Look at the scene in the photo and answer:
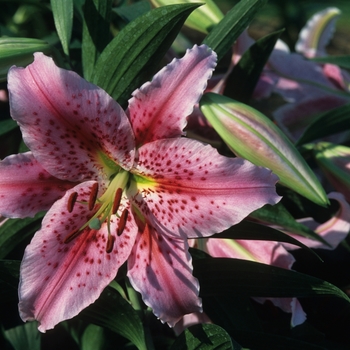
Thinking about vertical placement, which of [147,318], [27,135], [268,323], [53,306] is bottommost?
[268,323]

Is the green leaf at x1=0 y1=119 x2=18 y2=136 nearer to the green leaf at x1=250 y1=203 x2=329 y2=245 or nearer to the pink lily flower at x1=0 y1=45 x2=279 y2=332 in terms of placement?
the pink lily flower at x1=0 y1=45 x2=279 y2=332

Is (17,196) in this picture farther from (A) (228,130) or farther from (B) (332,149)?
(B) (332,149)

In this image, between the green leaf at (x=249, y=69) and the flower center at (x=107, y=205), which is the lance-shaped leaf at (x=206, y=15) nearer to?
the green leaf at (x=249, y=69)

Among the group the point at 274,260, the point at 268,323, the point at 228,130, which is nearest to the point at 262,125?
the point at 228,130

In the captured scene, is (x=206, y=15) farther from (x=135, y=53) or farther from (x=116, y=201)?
(x=116, y=201)

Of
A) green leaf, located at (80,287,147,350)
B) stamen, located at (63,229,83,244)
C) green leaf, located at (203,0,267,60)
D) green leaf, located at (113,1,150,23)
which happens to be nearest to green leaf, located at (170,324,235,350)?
green leaf, located at (80,287,147,350)

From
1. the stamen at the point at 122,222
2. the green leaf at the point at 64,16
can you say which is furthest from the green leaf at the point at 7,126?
the stamen at the point at 122,222
